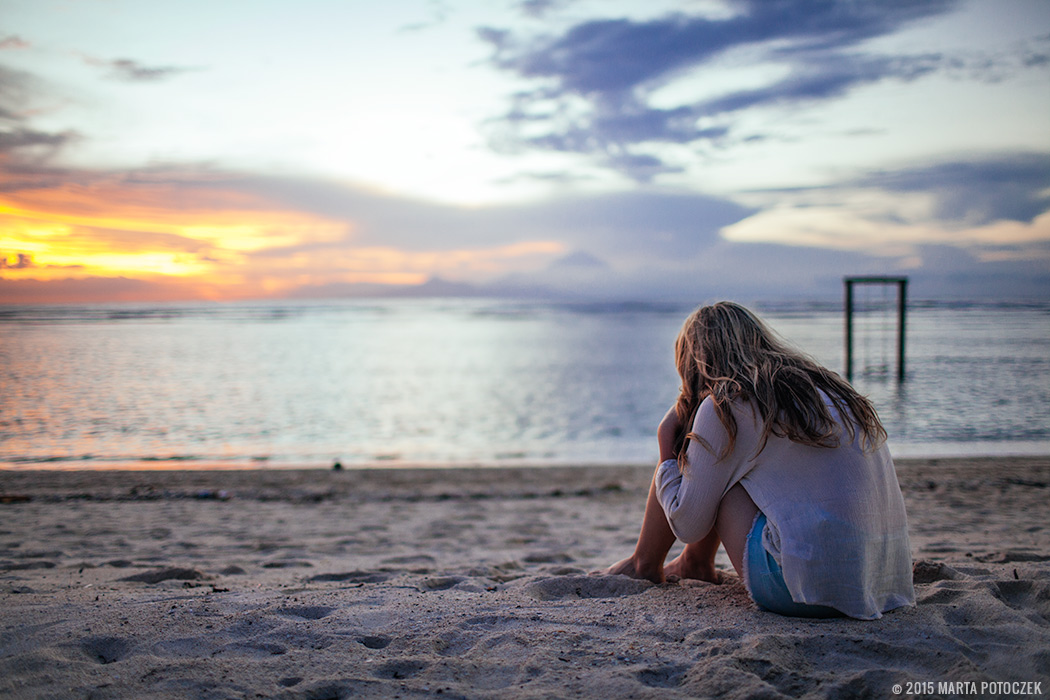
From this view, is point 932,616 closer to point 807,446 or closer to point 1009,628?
point 1009,628

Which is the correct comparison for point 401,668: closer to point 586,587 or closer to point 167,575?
point 586,587

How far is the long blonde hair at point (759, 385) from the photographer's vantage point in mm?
2402

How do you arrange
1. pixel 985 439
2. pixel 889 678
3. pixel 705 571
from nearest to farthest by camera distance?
1. pixel 889 678
2. pixel 705 571
3. pixel 985 439

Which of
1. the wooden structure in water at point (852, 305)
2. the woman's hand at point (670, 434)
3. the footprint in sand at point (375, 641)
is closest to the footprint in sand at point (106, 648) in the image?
the footprint in sand at point (375, 641)

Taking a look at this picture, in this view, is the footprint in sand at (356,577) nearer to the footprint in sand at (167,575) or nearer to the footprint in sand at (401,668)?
the footprint in sand at (167,575)

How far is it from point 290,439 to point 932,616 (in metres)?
9.21

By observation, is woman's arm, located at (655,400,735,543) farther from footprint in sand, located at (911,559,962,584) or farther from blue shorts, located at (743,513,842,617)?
footprint in sand, located at (911,559,962,584)

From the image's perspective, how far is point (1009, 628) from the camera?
234cm

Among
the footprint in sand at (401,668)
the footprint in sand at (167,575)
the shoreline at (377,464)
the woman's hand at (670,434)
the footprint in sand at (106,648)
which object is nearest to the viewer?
the footprint in sand at (401,668)

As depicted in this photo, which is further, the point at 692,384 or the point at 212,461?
the point at 212,461

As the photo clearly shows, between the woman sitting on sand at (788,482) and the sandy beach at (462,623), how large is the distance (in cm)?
16

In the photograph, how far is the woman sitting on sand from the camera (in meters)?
2.38

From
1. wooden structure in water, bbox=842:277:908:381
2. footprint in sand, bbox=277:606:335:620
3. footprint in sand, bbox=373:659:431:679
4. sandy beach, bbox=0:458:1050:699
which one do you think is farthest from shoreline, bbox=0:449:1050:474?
wooden structure in water, bbox=842:277:908:381

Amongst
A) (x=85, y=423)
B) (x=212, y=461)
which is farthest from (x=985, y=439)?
(x=85, y=423)
